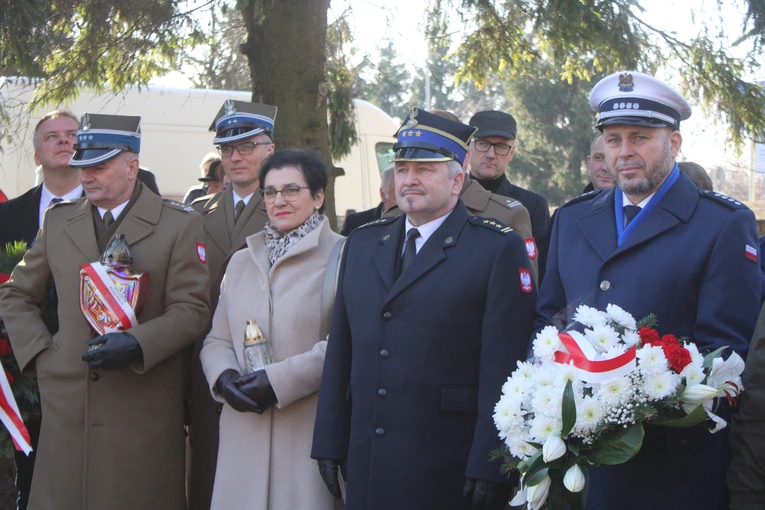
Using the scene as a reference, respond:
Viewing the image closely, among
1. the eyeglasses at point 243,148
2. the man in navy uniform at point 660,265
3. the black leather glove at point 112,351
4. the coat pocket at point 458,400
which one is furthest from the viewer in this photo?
the eyeglasses at point 243,148

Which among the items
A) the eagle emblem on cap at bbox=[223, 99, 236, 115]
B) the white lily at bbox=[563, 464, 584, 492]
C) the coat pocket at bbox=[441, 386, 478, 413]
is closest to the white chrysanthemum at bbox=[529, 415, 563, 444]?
the white lily at bbox=[563, 464, 584, 492]

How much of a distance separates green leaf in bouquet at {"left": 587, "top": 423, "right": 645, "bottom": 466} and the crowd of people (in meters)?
0.32

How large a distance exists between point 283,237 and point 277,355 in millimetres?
576

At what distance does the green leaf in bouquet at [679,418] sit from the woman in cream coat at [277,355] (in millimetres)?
1687

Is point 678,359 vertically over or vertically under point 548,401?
over

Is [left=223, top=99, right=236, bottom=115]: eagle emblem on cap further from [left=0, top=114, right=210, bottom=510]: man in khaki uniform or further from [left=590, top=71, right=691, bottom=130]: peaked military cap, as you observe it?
[left=590, top=71, right=691, bottom=130]: peaked military cap

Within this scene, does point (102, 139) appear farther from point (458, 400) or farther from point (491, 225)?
point (458, 400)

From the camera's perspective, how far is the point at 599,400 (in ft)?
9.20

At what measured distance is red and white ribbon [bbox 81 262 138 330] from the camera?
430 cm

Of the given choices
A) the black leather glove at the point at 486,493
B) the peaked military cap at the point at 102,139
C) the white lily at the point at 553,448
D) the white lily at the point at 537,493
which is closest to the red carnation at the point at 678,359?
the white lily at the point at 553,448

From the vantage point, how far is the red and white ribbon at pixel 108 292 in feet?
14.1

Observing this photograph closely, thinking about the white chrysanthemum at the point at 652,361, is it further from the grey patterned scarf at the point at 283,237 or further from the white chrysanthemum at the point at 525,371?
the grey patterned scarf at the point at 283,237

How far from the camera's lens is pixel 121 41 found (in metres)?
6.63

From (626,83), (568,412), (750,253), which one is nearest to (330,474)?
(568,412)
